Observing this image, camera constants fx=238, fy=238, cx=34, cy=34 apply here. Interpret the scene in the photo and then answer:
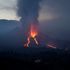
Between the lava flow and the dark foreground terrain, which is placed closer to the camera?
the dark foreground terrain

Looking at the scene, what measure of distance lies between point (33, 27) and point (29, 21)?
565 centimetres

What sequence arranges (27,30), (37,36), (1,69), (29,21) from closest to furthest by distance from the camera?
(1,69) → (29,21) → (27,30) → (37,36)

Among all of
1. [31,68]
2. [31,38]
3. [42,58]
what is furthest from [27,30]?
[31,68]

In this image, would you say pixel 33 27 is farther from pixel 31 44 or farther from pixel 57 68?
pixel 57 68

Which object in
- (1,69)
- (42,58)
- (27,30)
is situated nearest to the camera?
(1,69)

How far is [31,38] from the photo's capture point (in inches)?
5586

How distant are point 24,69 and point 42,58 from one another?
23344mm

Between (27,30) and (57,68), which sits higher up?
(57,68)

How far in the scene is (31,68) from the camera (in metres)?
65.6

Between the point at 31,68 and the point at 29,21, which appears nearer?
the point at 31,68

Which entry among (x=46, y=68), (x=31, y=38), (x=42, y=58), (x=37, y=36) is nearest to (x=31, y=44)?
(x=31, y=38)

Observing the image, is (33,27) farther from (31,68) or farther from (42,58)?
(31,68)

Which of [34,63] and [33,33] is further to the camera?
[33,33]

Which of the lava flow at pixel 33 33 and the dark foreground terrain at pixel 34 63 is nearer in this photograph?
the dark foreground terrain at pixel 34 63
